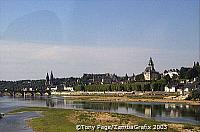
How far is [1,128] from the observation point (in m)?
43.4

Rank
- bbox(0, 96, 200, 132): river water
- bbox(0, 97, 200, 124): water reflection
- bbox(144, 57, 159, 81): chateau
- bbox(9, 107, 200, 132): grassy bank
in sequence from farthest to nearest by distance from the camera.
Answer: bbox(144, 57, 159, 81): chateau < bbox(0, 97, 200, 124): water reflection < bbox(0, 96, 200, 132): river water < bbox(9, 107, 200, 132): grassy bank

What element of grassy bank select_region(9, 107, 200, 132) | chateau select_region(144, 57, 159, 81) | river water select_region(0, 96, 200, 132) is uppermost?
chateau select_region(144, 57, 159, 81)

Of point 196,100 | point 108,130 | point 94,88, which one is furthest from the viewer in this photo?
point 94,88

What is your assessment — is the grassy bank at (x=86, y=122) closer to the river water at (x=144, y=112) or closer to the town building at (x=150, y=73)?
the river water at (x=144, y=112)

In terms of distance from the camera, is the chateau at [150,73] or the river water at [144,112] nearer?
the river water at [144,112]

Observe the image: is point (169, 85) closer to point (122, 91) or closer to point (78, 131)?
point (122, 91)

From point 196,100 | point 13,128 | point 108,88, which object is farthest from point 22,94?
point 13,128

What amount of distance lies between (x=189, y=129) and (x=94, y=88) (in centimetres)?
12443

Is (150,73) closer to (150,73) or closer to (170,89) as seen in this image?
(150,73)

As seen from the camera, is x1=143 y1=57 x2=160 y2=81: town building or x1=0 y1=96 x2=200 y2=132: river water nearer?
x1=0 y1=96 x2=200 y2=132: river water

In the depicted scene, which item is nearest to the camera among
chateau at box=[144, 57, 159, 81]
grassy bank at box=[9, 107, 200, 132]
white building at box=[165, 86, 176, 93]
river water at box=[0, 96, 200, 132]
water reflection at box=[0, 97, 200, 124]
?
grassy bank at box=[9, 107, 200, 132]

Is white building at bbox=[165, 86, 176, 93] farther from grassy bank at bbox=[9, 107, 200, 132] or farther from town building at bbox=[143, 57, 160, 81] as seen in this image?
grassy bank at bbox=[9, 107, 200, 132]

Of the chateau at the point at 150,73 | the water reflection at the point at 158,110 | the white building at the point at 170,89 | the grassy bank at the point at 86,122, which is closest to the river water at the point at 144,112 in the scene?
the water reflection at the point at 158,110

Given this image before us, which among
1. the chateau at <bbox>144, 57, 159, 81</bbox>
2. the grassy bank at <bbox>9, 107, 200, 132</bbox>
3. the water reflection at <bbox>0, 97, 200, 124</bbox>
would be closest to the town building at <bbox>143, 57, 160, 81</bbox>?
the chateau at <bbox>144, 57, 159, 81</bbox>
